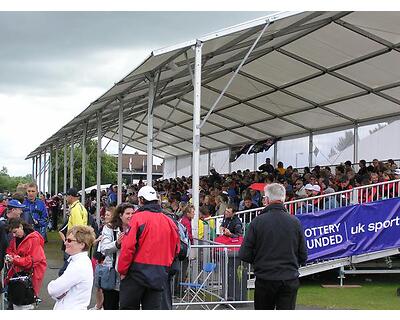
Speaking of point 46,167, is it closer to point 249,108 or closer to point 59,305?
point 249,108

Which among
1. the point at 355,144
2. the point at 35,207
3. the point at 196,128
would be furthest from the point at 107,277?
the point at 355,144

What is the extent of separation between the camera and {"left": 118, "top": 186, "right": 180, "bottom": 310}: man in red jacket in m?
6.37

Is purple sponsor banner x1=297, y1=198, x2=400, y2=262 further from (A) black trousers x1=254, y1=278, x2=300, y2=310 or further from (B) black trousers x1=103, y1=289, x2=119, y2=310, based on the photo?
(A) black trousers x1=254, y1=278, x2=300, y2=310

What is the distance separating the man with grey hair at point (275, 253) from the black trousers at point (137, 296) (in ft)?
3.28

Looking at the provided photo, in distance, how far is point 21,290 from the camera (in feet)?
24.7

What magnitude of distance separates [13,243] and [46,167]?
126 ft

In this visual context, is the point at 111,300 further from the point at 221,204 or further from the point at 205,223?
the point at 221,204

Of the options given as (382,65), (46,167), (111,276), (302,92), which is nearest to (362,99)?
(302,92)

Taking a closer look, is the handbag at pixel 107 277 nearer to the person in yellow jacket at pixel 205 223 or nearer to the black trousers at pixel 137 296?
the black trousers at pixel 137 296

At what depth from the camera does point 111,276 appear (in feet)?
24.0

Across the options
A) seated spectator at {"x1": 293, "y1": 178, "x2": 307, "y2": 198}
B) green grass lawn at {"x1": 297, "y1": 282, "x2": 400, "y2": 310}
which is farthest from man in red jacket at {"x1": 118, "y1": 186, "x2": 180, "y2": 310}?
seated spectator at {"x1": 293, "y1": 178, "x2": 307, "y2": 198}

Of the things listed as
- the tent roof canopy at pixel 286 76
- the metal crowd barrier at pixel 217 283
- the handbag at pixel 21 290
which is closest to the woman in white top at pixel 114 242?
the handbag at pixel 21 290

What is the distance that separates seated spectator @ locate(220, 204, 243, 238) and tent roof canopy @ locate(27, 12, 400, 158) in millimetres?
3040

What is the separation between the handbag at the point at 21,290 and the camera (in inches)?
297
